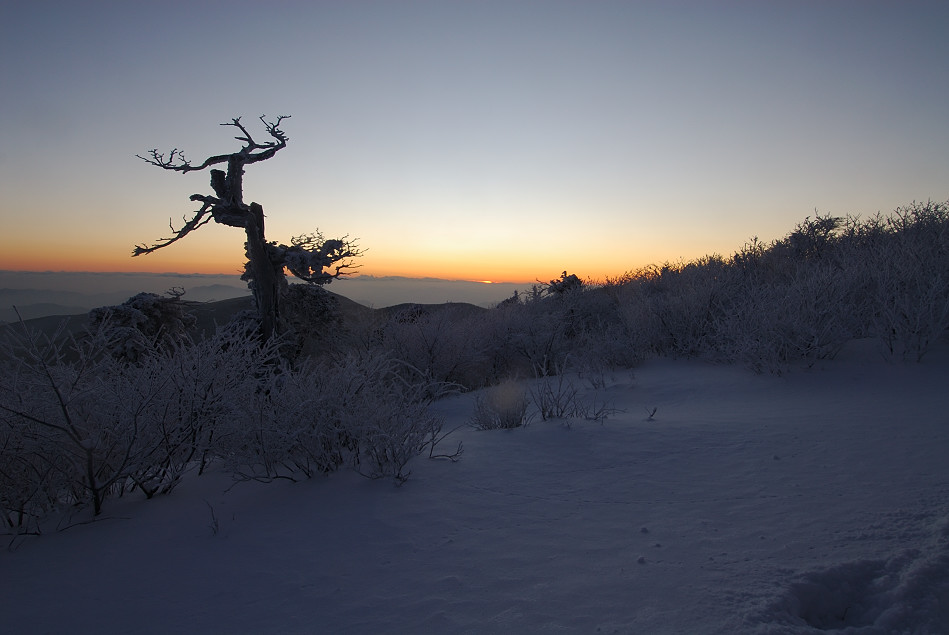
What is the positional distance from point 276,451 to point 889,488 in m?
4.50

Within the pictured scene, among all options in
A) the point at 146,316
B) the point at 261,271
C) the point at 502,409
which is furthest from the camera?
the point at 146,316

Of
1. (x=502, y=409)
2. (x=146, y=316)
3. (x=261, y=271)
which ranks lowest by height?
(x=502, y=409)

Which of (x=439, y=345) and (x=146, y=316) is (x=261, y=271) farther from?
(x=146, y=316)

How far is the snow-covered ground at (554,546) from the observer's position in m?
2.20

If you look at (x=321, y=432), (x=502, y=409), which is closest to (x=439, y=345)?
(x=502, y=409)

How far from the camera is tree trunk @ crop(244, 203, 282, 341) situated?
34.0ft

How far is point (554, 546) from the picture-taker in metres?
2.87

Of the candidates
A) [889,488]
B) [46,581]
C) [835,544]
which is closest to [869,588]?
[835,544]

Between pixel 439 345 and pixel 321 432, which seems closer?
pixel 321 432

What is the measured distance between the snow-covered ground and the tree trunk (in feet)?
21.0

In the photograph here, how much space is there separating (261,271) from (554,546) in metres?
9.43

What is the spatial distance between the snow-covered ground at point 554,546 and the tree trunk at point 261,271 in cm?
642

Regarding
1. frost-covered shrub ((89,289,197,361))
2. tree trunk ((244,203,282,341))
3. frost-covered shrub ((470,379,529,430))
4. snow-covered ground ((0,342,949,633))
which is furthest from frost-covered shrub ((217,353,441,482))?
frost-covered shrub ((89,289,197,361))

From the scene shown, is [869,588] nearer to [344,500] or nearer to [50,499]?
[344,500]
